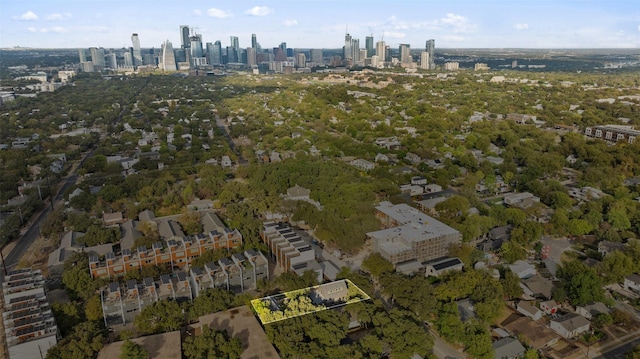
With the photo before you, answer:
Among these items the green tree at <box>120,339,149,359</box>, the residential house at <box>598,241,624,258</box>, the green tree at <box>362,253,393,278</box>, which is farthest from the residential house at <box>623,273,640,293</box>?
the green tree at <box>120,339,149,359</box>

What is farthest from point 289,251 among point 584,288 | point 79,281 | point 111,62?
point 111,62

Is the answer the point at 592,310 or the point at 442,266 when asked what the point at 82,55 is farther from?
the point at 592,310

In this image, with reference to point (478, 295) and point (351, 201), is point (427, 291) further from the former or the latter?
point (351, 201)

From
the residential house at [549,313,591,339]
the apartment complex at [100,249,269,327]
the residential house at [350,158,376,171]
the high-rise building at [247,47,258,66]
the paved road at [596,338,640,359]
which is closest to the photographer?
the paved road at [596,338,640,359]

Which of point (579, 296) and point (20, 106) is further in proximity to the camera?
point (20, 106)

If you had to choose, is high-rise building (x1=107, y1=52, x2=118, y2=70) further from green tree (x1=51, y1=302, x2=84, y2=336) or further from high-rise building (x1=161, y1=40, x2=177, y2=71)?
green tree (x1=51, y1=302, x2=84, y2=336)

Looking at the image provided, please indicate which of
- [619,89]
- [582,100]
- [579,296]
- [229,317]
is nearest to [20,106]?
[229,317]

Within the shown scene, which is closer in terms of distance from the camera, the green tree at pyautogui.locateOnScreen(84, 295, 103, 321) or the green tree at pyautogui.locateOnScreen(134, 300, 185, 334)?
the green tree at pyautogui.locateOnScreen(134, 300, 185, 334)
